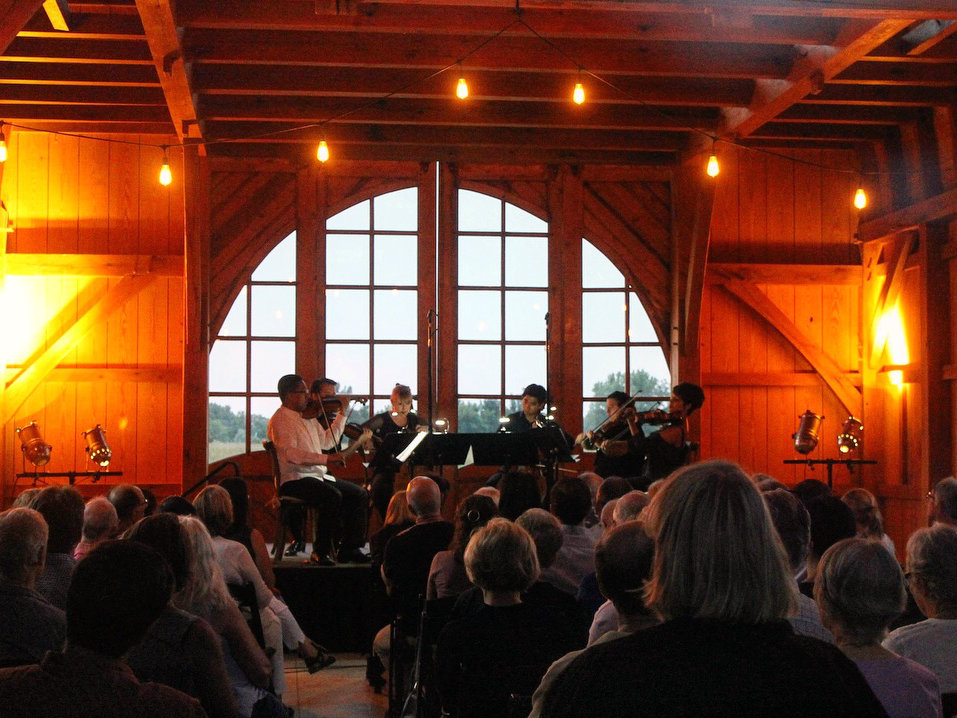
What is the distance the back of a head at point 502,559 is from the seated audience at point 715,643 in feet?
6.17

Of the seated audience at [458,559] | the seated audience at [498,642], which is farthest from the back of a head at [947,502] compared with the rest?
the seated audience at [498,642]

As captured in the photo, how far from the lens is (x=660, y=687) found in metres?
1.49

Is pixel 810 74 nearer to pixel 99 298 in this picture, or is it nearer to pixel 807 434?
pixel 807 434

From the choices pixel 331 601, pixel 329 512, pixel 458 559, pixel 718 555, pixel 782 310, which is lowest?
pixel 331 601

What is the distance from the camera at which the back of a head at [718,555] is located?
1.55 m

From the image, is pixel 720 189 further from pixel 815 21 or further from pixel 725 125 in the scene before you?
pixel 815 21

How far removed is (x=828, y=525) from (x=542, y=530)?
1.05 m

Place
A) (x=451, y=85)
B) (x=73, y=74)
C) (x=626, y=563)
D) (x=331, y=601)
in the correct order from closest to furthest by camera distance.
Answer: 1. (x=626, y=563)
2. (x=331, y=601)
3. (x=73, y=74)
4. (x=451, y=85)

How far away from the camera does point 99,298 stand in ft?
32.0

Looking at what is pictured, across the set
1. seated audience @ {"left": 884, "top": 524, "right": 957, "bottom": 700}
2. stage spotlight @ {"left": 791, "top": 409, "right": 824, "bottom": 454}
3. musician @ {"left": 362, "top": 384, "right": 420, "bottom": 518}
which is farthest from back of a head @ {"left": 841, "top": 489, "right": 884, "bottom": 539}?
stage spotlight @ {"left": 791, "top": 409, "right": 824, "bottom": 454}

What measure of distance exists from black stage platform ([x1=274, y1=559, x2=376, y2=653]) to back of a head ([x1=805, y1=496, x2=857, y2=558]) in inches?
156

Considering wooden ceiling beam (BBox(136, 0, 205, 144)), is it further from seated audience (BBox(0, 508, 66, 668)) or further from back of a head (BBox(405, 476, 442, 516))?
seated audience (BBox(0, 508, 66, 668))

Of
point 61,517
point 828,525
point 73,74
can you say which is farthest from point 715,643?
point 73,74

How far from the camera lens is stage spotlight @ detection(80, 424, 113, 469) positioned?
362 inches
